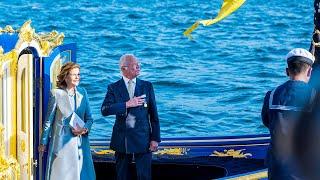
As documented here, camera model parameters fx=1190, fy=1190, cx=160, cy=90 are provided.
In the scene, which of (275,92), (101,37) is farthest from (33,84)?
(101,37)

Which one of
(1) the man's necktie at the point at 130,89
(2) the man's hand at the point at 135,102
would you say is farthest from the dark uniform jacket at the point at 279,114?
(1) the man's necktie at the point at 130,89

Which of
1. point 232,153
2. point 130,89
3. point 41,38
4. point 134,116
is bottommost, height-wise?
point 232,153

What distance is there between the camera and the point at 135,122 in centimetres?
782

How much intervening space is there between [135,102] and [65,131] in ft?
1.64

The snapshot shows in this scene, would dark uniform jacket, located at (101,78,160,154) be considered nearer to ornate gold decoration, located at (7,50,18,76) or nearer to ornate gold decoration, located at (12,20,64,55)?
ornate gold decoration, located at (12,20,64,55)

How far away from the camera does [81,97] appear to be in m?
7.59

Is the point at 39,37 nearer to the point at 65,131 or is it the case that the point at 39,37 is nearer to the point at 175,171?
the point at 65,131

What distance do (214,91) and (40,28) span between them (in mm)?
10205

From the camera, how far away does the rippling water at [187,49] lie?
18469 millimetres

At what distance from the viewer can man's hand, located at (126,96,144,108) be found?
7.71 metres

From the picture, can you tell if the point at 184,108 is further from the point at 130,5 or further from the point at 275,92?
the point at 130,5

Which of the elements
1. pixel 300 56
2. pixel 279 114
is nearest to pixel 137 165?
pixel 279 114

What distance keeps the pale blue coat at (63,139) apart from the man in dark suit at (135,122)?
265 millimetres

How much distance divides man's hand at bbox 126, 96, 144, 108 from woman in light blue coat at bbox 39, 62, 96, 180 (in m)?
0.27
